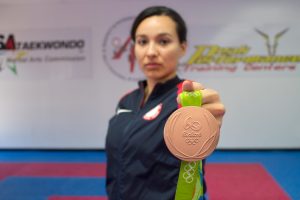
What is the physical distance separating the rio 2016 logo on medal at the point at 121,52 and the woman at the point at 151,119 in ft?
10.9

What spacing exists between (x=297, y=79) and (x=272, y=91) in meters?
0.42

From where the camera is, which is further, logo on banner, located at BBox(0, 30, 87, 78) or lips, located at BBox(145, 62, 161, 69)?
logo on banner, located at BBox(0, 30, 87, 78)

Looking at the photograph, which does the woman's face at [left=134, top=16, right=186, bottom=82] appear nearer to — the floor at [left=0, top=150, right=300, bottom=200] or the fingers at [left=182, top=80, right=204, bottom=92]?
the fingers at [left=182, top=80, right=204, bottom=92]

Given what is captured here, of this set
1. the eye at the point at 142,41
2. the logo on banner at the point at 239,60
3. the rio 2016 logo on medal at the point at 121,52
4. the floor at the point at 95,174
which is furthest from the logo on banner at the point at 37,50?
the eye at the point at 142,41

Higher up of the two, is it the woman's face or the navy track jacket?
the woman's face

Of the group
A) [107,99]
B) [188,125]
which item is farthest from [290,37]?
[188,125]

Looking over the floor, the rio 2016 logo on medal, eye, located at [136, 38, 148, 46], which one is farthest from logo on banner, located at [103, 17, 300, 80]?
eye, located at [136, 38, 148, 46]

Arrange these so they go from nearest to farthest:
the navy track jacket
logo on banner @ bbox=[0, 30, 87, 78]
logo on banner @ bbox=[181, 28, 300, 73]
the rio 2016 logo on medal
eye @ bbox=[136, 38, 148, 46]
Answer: the navy track jacket < eye @ bbox=[136, 38, 148, 46] < logo on banner @ bbox=[181, 28, 300, 73] < the rio 2016 logo on medal < logo on banner @ bbox=[0, 30, 87, 78]

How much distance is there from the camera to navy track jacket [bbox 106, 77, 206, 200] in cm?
86

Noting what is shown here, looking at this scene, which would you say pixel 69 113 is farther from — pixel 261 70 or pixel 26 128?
pixel 261 70

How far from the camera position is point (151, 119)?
902 millimetres

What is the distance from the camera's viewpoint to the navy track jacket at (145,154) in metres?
0.86

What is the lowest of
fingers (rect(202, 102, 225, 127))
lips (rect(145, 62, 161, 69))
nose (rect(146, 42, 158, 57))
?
fingers (rect(202, 102, 225, 127))

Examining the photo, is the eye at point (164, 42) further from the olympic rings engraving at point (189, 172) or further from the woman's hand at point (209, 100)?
the olympic rings engraving at point (189, 172)
